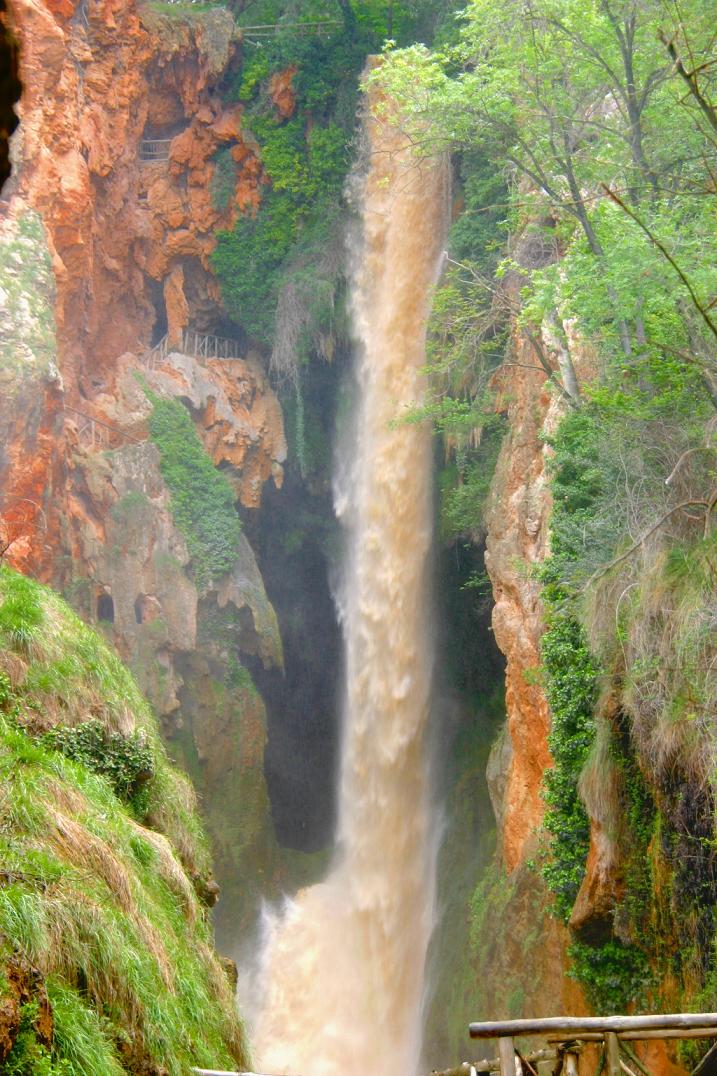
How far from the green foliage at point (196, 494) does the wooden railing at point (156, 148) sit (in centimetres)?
590

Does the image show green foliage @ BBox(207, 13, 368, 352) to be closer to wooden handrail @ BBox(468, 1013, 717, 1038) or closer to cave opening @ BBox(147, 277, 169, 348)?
cave opening @ BBox(147, 277, 169, 348)

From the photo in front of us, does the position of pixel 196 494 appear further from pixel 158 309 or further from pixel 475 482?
pixel 475 482

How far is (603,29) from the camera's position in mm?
10836

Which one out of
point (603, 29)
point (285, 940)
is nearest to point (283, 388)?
point (285, 940)

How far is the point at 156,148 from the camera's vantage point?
913 inches

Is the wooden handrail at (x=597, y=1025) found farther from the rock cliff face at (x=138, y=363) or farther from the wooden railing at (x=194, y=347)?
the wooden railing at (x=194, y=347)

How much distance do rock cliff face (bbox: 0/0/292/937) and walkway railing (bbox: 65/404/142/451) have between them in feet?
0.14

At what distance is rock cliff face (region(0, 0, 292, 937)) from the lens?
57.9ft

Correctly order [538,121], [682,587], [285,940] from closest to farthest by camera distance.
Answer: [682,587] < [538,121] < [285,940]

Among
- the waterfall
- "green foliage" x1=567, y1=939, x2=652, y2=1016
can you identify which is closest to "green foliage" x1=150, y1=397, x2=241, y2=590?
the waterfall

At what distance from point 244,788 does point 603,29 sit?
49.6 ft

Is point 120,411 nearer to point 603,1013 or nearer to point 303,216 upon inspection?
point 303,216

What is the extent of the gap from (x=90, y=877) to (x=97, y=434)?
15.8 meters

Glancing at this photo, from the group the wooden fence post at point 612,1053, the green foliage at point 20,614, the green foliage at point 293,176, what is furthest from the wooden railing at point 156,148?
the wooden fence post at point 612,1053
